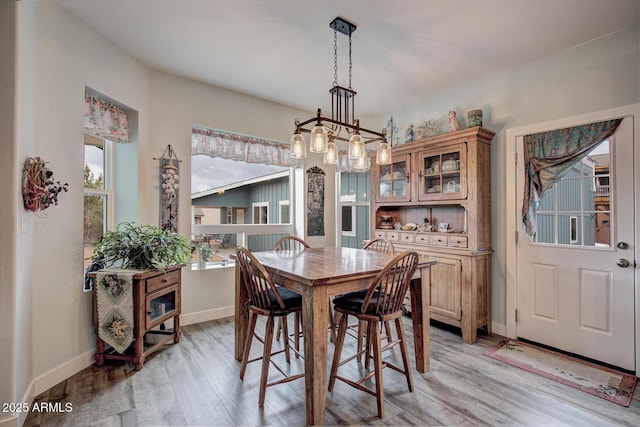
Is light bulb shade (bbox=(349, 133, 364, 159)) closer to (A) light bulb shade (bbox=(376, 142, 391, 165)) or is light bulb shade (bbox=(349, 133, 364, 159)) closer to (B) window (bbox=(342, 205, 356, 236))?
(A) light bulb shade (bbox=(376, 142, 391, 165))

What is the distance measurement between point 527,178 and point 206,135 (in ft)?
11.3

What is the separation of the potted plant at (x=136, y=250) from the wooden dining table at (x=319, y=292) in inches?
25.5

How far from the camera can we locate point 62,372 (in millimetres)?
2318

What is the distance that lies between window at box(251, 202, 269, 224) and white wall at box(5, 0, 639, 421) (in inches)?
34.6

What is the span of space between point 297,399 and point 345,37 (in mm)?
2780

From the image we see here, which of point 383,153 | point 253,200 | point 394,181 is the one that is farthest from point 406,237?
point 253,200

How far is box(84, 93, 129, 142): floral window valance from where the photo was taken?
2604mm

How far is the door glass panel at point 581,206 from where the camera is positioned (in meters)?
2.61

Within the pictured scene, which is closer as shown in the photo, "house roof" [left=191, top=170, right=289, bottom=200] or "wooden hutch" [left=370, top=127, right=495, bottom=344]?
"wooden hutch" [left=370, top=127, right=495, bottom=344]

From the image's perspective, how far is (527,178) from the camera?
9.96 ft

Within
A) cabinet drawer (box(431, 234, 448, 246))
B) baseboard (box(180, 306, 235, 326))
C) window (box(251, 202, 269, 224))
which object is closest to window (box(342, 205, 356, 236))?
window (box(251, 202, 269, 224))

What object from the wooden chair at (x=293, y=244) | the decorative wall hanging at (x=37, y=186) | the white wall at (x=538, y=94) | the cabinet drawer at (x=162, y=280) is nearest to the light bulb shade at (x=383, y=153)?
the wooden chair at (x=293, y=244)

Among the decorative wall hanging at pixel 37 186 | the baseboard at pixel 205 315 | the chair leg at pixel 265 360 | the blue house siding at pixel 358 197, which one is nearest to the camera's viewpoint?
the decorative wall hanging at pixel 37 186

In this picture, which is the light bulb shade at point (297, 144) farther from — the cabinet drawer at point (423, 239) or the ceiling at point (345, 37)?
the cabinet drawer at point (423, 239)
